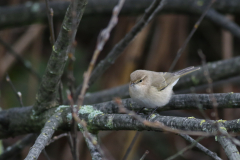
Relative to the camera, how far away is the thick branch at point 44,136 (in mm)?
2061

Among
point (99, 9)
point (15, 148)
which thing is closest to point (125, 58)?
point (99, 9)

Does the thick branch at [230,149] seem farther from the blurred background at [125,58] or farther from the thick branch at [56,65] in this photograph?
the blurred background at [125,58]

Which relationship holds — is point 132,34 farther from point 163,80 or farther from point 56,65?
point 56,65

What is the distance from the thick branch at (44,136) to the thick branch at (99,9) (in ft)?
8.91

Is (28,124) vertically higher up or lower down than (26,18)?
lower down

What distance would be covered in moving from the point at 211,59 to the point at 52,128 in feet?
15.6

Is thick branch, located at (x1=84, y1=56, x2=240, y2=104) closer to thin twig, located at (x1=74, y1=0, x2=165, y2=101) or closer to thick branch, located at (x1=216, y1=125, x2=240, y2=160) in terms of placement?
thin twig, located at (x1=74, y1=0, x2=165, y2=101)

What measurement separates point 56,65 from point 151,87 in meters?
1.41

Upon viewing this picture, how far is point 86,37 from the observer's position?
6438mm

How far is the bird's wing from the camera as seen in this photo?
3549 millimetres

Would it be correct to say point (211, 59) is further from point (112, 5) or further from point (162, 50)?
point (112, 5)

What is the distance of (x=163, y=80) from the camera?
3.73 metres

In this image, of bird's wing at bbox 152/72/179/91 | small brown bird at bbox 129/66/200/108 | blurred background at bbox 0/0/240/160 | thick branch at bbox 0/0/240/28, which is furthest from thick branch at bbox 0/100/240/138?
thick branch at bbox 0/0/240/28

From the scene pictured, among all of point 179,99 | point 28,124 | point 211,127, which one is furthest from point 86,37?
point 211,127
